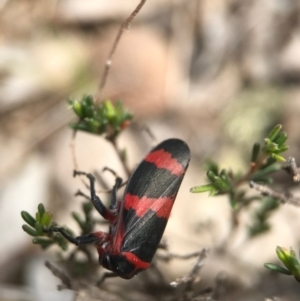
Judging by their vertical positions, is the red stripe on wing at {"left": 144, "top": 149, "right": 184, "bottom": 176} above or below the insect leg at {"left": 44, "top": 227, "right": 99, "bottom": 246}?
above

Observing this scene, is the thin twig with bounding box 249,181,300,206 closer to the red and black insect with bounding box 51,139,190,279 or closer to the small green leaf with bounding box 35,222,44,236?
the red and black insect with bounding box 51,139,190,279

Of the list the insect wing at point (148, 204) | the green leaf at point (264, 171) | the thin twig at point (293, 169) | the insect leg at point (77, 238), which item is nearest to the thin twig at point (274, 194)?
the thin twig at point (293, 169)

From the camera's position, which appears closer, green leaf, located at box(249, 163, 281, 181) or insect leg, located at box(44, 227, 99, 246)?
insect leg, located at box(44, 227, 99, 246)

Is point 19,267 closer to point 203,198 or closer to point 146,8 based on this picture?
point 203,198

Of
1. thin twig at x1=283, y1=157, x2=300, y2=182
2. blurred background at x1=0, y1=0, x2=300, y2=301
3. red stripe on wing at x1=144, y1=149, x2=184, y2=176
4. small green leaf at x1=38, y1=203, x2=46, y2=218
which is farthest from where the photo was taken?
blurred background at x1=0, y1=0, x2=300, y2=301

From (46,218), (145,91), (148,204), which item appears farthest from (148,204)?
(145,91)

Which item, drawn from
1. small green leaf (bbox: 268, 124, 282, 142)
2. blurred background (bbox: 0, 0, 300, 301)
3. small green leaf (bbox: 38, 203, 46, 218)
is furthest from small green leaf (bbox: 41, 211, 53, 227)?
blurred background (bbox: 0, 0, 300, 301)
